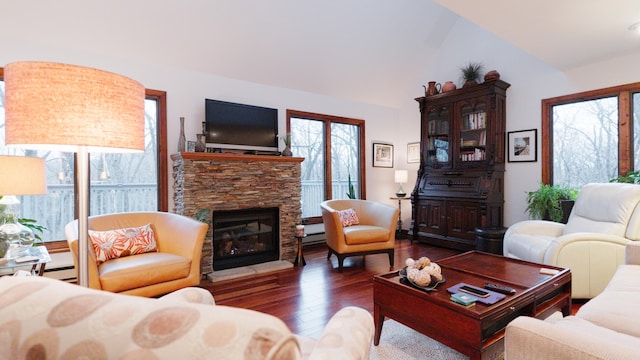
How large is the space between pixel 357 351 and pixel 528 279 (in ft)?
5.55

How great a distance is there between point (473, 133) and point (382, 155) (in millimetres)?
1592

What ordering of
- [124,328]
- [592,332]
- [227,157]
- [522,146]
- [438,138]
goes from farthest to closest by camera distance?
[438,138] → [522,146] → [227,157] → [592,332] → [124,328]

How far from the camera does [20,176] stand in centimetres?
181

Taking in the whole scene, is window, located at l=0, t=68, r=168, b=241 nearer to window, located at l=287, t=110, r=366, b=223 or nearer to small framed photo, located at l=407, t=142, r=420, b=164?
window, located at l=287, t=110, r=366, b=223

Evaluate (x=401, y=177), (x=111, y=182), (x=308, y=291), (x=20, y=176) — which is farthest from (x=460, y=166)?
(x=20, y=176)

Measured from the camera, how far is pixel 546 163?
4.12 m

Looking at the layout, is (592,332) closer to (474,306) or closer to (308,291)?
(474,306)

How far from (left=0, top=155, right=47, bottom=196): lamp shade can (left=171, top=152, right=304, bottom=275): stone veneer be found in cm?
146

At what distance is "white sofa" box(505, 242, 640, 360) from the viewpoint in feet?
3.02

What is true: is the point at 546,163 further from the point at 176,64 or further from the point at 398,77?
the point at 176,64

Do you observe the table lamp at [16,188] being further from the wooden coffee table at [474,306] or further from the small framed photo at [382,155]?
the small framed photo at [382,155]

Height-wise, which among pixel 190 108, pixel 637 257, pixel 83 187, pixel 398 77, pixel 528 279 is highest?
pixel 398 77

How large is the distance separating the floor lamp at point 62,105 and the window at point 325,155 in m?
3.66

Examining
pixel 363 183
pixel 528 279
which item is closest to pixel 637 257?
pixel 528 279
